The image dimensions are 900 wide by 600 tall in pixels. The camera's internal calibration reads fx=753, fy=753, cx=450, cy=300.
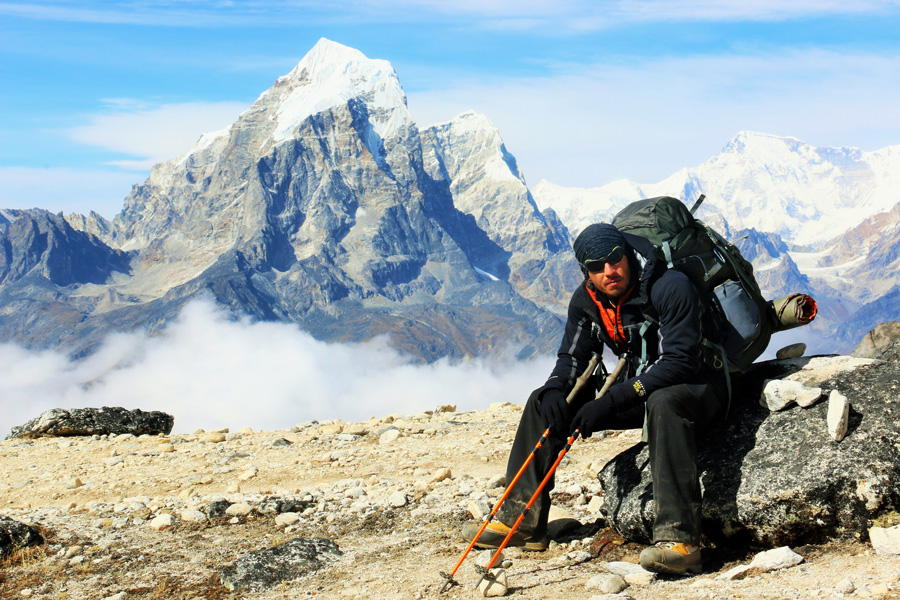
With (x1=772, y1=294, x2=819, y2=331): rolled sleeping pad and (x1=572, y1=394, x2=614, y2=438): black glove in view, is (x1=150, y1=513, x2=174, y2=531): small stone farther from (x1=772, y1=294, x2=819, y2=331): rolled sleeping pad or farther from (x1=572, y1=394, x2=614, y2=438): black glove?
(x1=772, y1=294, x2=819, y2=331): rolled sleeping pad

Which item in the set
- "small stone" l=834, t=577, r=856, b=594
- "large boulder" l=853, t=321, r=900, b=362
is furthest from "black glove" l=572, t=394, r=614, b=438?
"large boulder" l=853, t=321, r=900, b=362

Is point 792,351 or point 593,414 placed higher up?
point 792,351

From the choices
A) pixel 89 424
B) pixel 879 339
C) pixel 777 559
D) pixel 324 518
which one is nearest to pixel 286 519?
pixel 324 518

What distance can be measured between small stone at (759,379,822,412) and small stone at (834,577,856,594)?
2202 millimetres

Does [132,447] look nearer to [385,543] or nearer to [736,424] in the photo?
[385,543]

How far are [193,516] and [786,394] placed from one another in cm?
664

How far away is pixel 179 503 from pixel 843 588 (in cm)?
747

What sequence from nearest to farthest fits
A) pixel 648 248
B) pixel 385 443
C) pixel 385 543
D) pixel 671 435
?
1. pixel 671 435
2. pixel 648 248
3. pixel 385 543
4. pixel 385 443

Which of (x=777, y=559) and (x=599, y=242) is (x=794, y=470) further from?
(x=599, y=242)

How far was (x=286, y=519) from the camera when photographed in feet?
28.6

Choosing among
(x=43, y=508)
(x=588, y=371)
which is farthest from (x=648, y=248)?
(x=43, y=508)

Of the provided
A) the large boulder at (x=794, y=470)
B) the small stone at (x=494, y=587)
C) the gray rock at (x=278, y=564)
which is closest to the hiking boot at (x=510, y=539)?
the large boulder at (x=794, y=470)

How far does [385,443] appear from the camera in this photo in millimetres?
12656

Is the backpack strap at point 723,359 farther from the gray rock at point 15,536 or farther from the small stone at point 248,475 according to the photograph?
the gray rock at point 15,536
